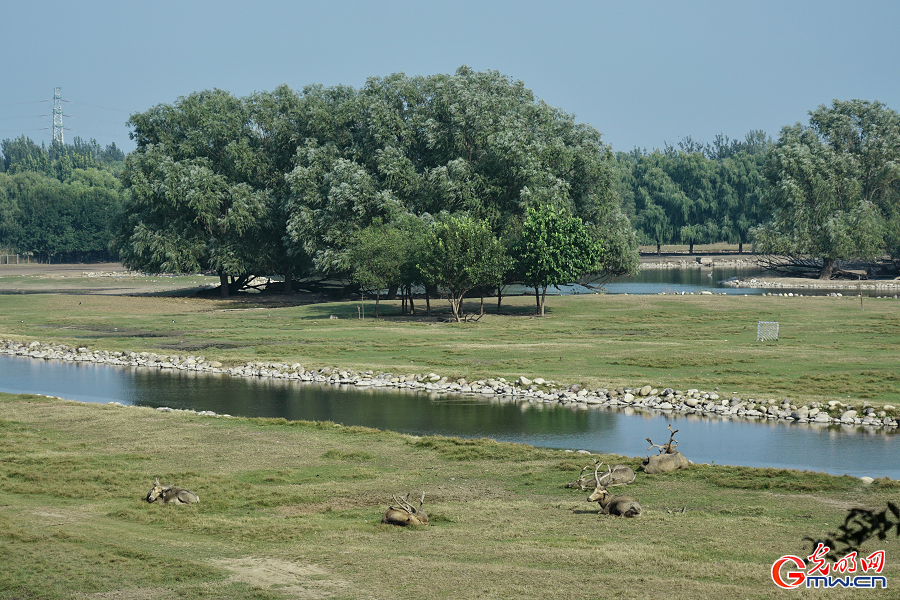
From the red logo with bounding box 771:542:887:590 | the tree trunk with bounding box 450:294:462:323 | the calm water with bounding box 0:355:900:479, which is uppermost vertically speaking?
the tree trunk with bounding box 450:294:462:323

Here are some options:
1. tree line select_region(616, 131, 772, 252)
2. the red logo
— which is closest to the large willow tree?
the red logo

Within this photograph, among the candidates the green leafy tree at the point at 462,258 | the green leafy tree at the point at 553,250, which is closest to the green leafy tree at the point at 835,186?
the green leafy tree at the point at 553,250

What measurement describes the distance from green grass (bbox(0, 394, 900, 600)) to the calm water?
183 inches

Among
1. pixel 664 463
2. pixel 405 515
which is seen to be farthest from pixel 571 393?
pixel 405 515

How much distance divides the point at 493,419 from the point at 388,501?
1568 centimetres

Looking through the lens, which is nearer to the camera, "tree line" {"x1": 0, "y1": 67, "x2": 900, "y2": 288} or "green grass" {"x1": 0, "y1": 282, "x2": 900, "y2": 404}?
"green grass" {"x1": 0, "y1": 282, "x2": 900, "y2": 404}

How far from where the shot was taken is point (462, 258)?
240ft

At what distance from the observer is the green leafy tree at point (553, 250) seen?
75.6 metres

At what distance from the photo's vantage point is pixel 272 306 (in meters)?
98.7

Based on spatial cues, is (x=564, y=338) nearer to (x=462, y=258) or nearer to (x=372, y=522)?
(x=462, y=258)

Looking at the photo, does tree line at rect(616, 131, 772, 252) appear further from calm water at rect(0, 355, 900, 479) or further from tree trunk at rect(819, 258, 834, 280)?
calm water at rect(0, 355, 900, 479)

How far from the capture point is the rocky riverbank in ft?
115

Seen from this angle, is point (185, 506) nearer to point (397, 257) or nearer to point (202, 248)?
point (397, 257)

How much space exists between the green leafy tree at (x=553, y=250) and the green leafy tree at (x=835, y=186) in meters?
55.6
